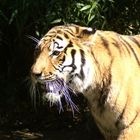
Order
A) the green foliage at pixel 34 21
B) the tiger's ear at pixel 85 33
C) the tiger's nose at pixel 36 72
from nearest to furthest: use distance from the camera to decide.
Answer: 1. the tiger's nose at pixel 36 72
2. the tiger's ear at pixel 85 33
3. the green foliage at pixel 34 21

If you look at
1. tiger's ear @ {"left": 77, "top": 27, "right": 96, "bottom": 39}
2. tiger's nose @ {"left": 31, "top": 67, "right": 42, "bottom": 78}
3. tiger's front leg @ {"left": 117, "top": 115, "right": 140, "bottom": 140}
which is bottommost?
tiger's front leg @ {"left": 117, "top": 115, "right": 140, "bottom": 140}

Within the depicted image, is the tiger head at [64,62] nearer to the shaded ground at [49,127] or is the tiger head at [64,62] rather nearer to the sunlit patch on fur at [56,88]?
the sunlit patch on fur at [56,88]

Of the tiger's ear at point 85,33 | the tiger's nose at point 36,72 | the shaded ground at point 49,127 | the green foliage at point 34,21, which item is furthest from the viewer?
the shaded ground at point 49,127

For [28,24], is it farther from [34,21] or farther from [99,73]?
[99,73]

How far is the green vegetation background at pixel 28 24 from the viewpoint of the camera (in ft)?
16.6

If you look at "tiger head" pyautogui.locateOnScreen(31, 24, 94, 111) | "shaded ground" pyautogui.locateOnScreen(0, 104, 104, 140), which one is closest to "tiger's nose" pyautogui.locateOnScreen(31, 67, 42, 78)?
"tiger head" pyautogui.locateOnScreen(31, 24, 94, 111)

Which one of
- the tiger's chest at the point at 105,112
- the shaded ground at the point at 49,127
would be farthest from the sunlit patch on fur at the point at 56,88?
the shaded ground at the point at 49,127

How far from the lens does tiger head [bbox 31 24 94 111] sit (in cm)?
345

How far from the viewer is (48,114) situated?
6152 millimetres

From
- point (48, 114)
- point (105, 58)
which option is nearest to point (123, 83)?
point (105, 58)

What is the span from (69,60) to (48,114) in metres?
2.68

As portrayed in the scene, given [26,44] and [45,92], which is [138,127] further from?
[26,44]

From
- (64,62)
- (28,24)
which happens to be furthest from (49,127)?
(64,62)

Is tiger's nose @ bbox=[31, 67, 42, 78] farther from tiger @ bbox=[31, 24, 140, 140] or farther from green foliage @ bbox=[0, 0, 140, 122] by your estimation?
green foliage @ bbox=[0, 0, 140, 122]
